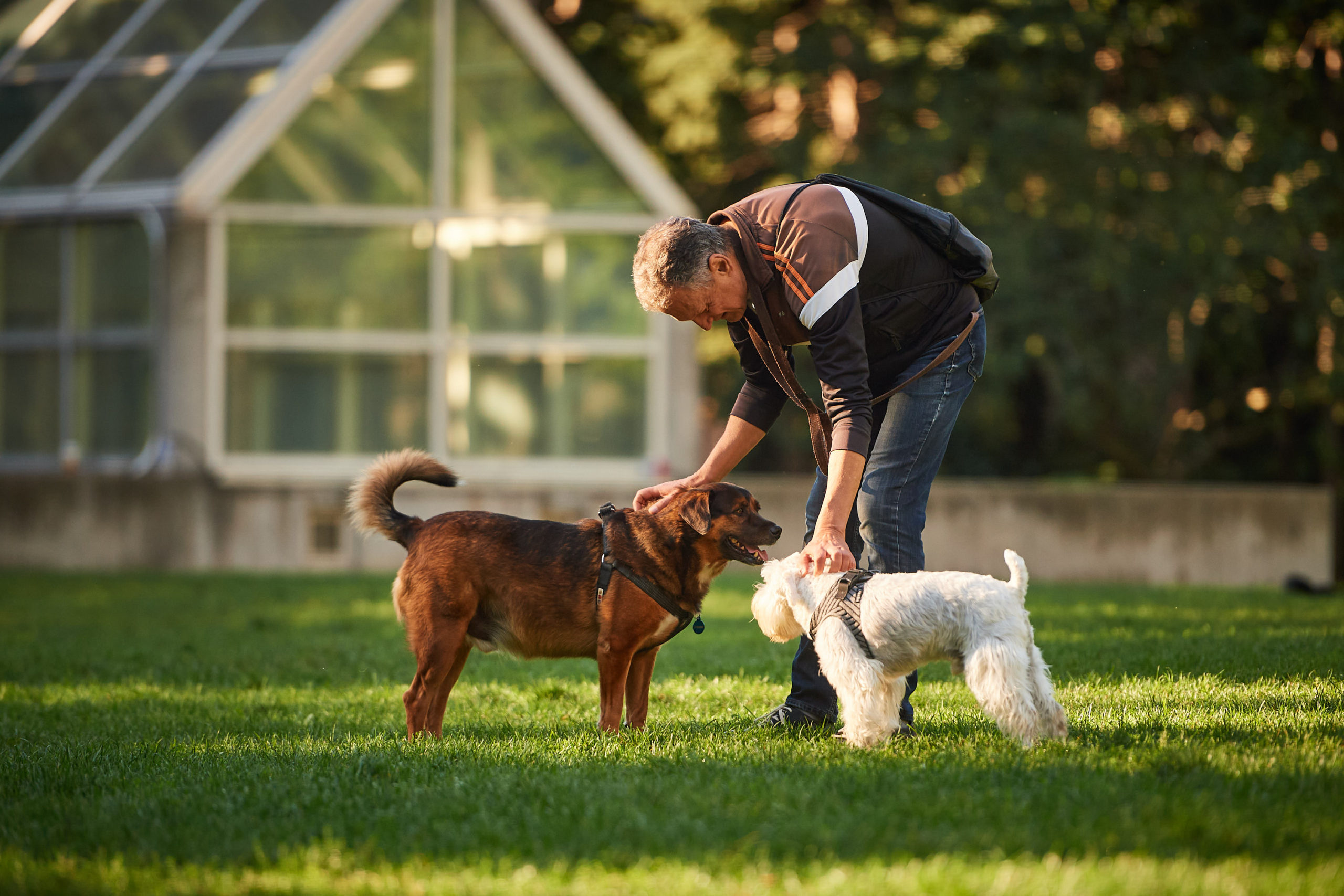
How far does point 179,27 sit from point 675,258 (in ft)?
52.3

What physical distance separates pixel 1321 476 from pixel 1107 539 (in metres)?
4.60

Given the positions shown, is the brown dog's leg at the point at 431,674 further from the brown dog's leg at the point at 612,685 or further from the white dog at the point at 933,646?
the white dog at the point at 933,646

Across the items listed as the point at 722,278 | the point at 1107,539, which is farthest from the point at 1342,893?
the point at 1107,539

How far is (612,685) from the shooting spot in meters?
5.69

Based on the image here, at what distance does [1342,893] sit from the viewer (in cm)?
302

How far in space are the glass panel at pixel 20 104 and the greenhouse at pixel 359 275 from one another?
947 mm

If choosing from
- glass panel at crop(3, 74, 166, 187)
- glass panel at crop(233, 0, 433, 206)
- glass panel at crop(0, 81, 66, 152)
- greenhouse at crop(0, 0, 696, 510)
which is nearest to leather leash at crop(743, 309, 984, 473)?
greenhouse at crop(0, 0, 696, 510)

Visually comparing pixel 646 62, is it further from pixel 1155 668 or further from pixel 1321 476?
pixel 1155 668

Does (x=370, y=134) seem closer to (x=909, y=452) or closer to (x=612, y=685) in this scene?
(x=612, y=685)

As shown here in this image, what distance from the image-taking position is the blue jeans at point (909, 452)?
518 centimetres

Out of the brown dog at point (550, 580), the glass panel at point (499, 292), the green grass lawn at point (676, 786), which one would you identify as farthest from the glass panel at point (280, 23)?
the brown dog at point (550, 580)

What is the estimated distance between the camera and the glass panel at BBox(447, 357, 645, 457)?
16562 mm

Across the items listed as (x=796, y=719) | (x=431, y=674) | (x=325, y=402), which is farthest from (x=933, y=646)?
(x=325, y=402)

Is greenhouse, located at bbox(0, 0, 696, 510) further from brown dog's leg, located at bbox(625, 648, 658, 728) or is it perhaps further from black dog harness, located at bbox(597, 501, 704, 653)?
black dog harness, located at bbox(597, 501, 704, 653)
